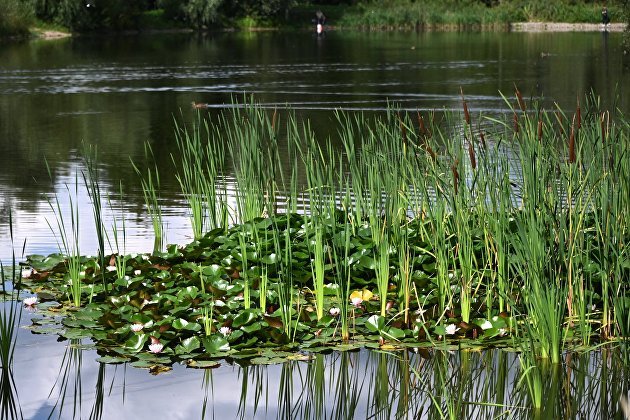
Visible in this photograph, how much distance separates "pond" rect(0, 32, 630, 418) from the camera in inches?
229

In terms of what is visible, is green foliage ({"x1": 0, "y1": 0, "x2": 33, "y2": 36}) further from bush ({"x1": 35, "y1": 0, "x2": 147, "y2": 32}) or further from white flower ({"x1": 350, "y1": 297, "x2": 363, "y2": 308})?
white flower ({"x1": 350, "y1": 297, "x2": 363, "y2": 308})

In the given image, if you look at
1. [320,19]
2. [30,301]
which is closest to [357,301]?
[30,301]

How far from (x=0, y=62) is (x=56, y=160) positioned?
2004cm

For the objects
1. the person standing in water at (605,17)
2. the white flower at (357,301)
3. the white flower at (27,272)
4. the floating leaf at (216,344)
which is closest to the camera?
the floating leaf at (216,344)

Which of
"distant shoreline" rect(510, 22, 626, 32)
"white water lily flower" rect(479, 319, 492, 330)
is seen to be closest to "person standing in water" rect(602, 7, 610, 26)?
"distant shoreline" rect(510, 22, 626, 32)

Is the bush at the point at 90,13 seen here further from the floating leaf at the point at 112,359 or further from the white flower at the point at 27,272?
the floating leaf at the point at 112,359

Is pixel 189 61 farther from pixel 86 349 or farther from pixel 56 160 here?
pixel 86 349

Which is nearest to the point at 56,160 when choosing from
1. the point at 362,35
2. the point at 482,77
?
the point at 482,77

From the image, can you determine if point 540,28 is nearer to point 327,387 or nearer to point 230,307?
point 230,307

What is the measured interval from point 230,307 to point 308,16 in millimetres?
56326

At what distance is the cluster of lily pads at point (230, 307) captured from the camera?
637 cm

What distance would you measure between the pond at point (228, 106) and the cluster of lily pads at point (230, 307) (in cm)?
14

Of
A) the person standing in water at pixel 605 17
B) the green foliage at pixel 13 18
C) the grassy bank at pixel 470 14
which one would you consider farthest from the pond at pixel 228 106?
the grassy bank at pixel 470 14

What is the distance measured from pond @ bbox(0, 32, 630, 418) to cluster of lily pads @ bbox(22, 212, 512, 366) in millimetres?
138
